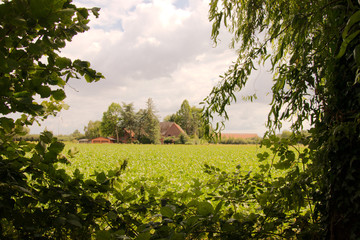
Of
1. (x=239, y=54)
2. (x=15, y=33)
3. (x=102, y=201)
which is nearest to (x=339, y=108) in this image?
(x=239, y=54)

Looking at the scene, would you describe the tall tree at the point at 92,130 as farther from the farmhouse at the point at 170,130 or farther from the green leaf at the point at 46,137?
the green leaf at the point at 46,137

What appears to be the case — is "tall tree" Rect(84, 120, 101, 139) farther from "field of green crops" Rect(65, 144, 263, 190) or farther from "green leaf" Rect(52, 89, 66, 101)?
"green leaf" Rect(52, 89, 66, 101)

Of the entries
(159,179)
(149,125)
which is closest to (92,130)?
(149,125)

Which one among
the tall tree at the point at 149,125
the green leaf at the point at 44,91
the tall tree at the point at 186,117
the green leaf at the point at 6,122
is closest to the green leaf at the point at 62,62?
the green leaf at the point at 44,91

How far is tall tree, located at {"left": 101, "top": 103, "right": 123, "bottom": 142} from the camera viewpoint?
70.8m

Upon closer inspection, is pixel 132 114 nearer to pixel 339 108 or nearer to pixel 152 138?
pixel 152 138

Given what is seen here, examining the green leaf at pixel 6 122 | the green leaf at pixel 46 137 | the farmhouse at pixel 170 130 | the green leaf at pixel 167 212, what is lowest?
the green leaf at pixel 167 212

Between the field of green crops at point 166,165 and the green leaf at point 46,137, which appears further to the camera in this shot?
the field of green crops at point 166,165

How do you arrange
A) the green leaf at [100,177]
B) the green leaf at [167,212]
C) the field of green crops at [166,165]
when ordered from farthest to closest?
1. the field of green crops at [166,165]
2. the green leaf at [100,177]
3. the green leaf at [167,212]

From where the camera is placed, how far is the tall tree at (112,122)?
→ 70812mm

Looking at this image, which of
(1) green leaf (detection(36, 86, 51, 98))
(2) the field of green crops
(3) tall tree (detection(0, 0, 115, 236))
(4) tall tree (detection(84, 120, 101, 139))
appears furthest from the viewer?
(4) tall tree (detection(84, 120, 101, 139))

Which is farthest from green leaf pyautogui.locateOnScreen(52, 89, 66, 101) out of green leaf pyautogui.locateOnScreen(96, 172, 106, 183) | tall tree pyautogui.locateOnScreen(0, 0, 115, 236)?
green leaf pyautogui.locateOnScreen(96, 172, 106, 183)

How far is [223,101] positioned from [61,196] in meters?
1.63

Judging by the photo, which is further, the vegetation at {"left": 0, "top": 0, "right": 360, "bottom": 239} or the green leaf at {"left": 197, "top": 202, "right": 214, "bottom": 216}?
the green leaf at {"left": 197, "top": 202, "right": 214, "bottom": 216}
